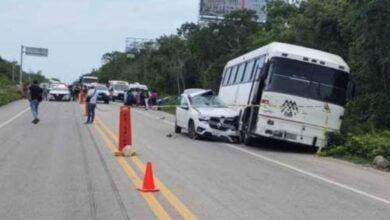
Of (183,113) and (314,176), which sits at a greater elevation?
(183,113)

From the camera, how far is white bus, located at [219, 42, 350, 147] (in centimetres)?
1970

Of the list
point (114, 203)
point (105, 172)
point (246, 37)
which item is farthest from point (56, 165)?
point (246, 37)

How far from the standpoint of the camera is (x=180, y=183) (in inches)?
459

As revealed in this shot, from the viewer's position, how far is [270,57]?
65.5 ft

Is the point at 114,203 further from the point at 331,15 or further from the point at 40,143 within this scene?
the point at 331,15

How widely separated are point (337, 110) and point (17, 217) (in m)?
13.3

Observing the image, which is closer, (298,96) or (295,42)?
(298,96)

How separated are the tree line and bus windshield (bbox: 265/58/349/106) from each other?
8.93 ft

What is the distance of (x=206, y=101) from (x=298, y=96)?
483 centimetres

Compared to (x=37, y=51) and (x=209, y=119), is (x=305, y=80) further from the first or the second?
(x=37, y=51)

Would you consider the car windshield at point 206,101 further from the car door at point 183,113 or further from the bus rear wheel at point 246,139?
the bus rear wheel at point 246,139

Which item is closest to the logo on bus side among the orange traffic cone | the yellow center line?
the yellow center line

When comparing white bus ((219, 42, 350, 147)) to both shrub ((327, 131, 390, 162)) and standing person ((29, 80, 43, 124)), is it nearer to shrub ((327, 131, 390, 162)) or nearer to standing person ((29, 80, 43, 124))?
shrub ((327, 131, 390, 162))

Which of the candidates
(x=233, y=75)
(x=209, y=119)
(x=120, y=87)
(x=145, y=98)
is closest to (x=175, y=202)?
(x=209, y=119)
